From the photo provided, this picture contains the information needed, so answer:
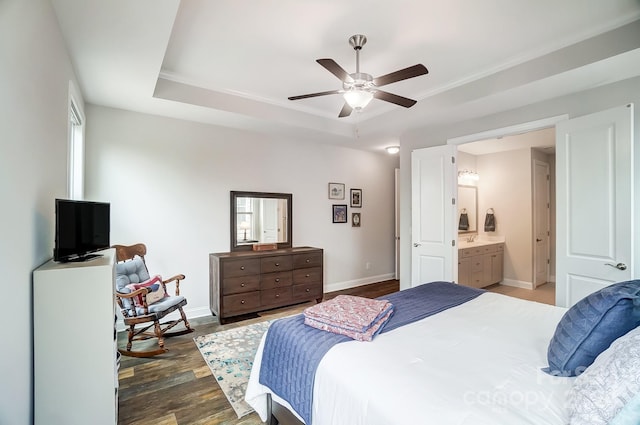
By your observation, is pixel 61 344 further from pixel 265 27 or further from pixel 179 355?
pixel 265 27

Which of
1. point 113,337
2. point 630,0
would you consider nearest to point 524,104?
point 630,0

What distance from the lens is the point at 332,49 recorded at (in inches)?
103

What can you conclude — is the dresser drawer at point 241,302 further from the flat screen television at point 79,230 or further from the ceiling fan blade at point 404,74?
the ceiling fan blade at point 404,74

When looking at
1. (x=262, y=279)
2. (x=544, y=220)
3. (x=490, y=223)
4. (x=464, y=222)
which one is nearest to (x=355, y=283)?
(x=262, y=279)

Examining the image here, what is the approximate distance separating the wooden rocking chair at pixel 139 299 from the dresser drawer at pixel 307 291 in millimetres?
1422

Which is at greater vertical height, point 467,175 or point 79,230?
point 467,175

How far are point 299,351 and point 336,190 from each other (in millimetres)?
3836

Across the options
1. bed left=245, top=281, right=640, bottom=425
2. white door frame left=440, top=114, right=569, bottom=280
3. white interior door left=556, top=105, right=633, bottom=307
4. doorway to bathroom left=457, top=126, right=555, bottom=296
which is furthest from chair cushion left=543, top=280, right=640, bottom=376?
doorway to bathroom left=457, top=126, right=555, bottom=296

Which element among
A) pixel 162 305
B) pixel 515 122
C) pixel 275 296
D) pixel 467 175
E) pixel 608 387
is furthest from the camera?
pixel 467 175

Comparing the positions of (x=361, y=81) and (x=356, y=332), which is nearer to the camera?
(x=356, y=332)

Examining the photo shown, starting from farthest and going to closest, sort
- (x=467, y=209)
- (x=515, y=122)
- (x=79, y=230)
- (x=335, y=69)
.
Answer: (x=467, y=209), (x=515, y=122), (x=335, y=69), (x=79, y=230)

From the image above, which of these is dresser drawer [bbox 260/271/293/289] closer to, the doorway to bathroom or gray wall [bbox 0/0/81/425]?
gray wall [bbox 0/0/81/425]

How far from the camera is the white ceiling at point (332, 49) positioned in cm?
204

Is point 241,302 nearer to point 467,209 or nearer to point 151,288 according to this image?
point 151,288
